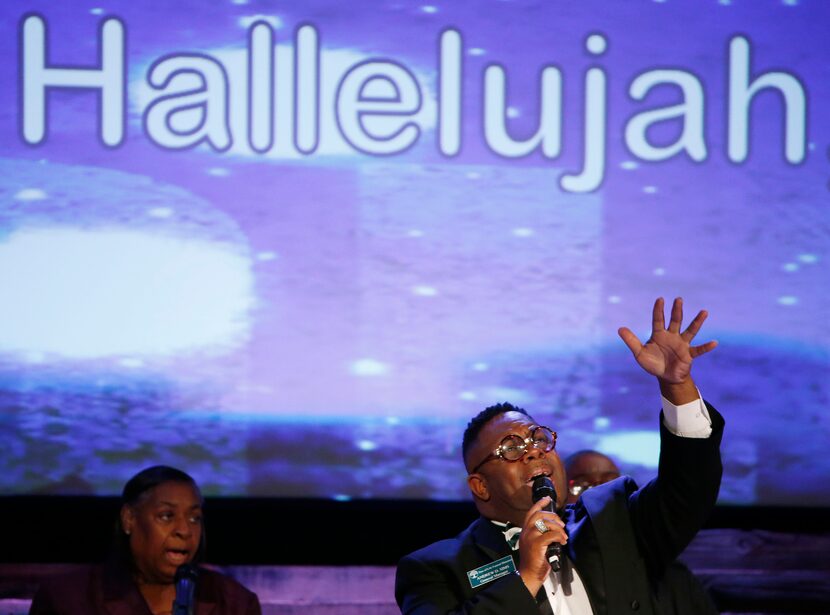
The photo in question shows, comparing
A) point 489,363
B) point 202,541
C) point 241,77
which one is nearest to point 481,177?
point 489,363

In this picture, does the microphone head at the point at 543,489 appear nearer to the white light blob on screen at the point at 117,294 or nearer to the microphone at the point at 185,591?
the microphone at the point at 185,591

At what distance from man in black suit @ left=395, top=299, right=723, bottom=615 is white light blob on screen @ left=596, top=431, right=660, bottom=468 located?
1.64 meters

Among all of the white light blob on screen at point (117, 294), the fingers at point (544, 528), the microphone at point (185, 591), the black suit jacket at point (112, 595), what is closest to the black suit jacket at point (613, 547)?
the fingers at point (544, 528)

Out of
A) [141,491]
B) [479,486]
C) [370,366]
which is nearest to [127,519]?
[141,491]

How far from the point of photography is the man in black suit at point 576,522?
2205 millimetres

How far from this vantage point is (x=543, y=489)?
223 cm

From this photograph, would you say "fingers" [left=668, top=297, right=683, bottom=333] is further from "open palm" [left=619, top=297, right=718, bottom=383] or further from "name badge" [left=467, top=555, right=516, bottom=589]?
"name badge" [left=467, top=555, right=516, bottom=589]

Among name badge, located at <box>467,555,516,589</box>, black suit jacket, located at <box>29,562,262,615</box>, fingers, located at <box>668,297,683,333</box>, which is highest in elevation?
fingers, located at <box>668,297,683,333</box>

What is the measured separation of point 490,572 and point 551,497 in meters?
0.28

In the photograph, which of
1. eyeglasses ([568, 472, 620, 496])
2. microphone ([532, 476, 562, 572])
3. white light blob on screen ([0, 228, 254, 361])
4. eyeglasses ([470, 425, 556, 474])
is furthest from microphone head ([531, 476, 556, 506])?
white light blob on screen ([0, 228, 254, 361])

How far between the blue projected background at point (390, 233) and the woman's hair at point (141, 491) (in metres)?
0.61

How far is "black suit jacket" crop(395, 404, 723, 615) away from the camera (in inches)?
88.0

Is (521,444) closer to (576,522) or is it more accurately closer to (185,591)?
(576,522)

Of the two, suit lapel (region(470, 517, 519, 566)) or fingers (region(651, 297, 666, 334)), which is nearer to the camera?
fingers (region(651, 297, 666, 334))
